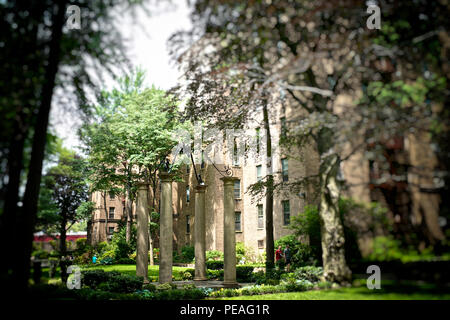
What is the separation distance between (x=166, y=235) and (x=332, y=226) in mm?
7438

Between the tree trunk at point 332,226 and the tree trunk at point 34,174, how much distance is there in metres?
7.65

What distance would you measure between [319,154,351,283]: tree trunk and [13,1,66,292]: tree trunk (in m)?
7.65

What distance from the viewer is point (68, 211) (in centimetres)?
1385

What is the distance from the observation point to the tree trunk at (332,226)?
9859 millimetres

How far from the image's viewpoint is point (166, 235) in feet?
49.3

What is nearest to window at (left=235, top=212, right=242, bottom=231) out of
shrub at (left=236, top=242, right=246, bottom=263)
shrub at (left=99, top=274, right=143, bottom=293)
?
shrub at (left=236, top=242, right=246, bottom=263)

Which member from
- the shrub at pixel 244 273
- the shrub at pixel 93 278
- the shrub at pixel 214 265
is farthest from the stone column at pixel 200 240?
the shrub at pixel 214 265

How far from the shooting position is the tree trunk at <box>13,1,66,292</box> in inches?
320

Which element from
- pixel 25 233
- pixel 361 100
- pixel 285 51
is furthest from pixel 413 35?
pixel 25 233

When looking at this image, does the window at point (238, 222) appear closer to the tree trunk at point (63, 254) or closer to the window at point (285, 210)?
the window at point (285, 210)

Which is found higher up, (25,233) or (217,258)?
(25,233)

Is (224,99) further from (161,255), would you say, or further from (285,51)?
(161,255)

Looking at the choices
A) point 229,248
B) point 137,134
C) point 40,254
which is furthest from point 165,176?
point 137,134
